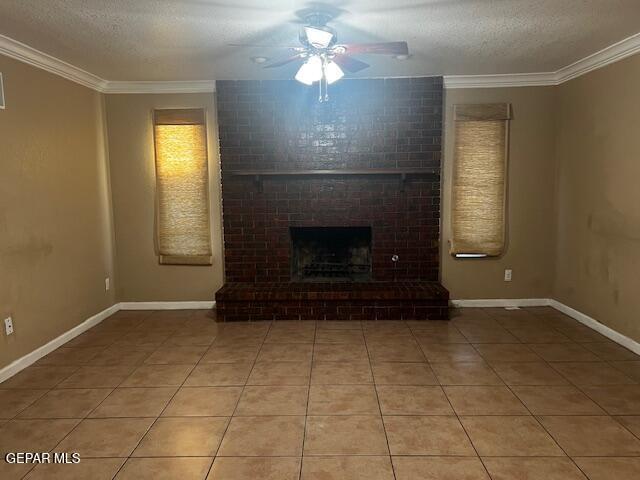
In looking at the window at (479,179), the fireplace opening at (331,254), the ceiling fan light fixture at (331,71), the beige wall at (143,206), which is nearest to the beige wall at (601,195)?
the window at (479,179)

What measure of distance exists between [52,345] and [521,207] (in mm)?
4457

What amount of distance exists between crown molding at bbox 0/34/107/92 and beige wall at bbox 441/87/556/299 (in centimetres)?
340

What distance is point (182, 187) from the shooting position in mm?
4473

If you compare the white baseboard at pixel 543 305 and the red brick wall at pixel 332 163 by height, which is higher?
the red brick wall at pixel 332 163

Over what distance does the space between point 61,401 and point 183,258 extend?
203 cm

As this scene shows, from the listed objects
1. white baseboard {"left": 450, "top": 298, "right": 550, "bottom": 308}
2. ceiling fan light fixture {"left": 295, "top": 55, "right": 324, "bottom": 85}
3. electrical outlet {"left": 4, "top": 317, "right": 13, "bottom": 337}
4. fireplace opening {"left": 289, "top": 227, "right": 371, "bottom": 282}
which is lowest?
white baseboard {"left": 450, "top": 298, "right": 550, "bottom": 308}

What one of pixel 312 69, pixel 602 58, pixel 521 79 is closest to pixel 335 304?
pixel 312 69

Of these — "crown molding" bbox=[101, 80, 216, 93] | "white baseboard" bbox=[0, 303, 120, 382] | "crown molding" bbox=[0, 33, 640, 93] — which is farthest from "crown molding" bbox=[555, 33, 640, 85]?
"white baseboard" bbox=[0, 303, 120, 382]

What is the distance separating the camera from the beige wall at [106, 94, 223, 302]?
4410mm

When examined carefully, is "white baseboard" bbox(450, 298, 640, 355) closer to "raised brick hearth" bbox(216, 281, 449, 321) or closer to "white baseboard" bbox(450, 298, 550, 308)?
"white baseboard" bbox(450, 298, 550, 308)

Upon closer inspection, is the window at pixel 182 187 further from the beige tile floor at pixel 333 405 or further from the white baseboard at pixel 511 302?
the white baseboard at pixel 511 302

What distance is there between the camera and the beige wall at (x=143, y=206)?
4.41m

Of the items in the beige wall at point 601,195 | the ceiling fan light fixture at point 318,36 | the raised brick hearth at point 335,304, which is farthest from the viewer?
the raised brick hearth at point 335,304

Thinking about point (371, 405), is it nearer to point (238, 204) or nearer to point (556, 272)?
point (238, 204)
